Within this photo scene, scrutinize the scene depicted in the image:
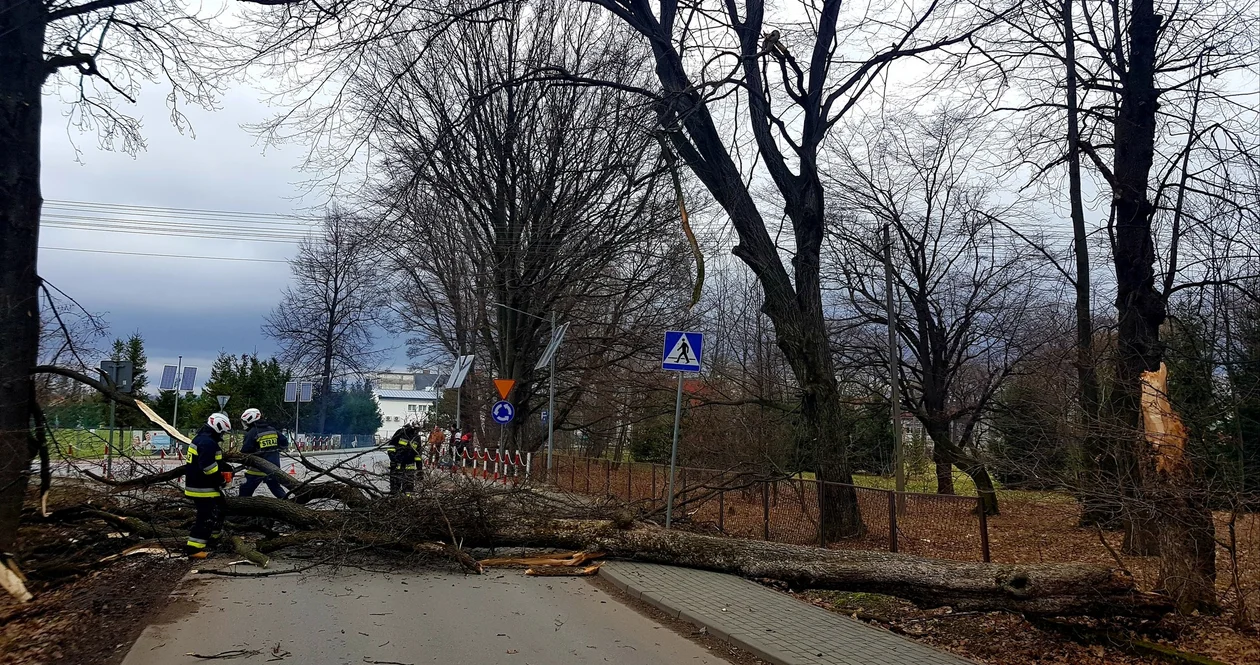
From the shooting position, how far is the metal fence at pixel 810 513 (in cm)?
957

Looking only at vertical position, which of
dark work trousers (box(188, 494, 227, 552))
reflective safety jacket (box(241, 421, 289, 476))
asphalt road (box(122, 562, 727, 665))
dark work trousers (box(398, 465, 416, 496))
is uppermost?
reflective safety jacket (box(241, 421, 289, 476))

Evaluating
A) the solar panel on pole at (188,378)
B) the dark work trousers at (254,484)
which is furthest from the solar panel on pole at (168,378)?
the dark work trousers at (254,484)

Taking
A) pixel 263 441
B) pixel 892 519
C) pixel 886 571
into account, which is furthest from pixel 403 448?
pixel 886 571

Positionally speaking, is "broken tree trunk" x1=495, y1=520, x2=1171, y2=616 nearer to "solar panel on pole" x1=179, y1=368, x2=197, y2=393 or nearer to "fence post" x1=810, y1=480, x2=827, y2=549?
"fence post" x1=810, y1=480, x2=827, y2=549

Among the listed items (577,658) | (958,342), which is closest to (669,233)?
(958,342)

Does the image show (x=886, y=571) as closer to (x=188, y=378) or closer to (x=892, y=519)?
(x=892, y=519)

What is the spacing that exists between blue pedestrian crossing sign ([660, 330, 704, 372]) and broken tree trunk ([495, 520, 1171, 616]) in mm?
Result: 2382

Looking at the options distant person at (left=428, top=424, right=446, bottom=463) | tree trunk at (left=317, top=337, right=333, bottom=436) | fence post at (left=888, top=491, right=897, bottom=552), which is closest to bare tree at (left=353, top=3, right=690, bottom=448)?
distant person at (left=428, top=424, right=446, bottom=463)

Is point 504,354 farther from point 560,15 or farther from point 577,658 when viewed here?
point 577,658

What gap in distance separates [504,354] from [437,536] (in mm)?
17720

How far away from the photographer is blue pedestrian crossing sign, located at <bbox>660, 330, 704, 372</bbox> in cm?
1172

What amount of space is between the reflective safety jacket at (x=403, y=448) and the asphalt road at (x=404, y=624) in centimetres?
466

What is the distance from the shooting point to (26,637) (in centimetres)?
648

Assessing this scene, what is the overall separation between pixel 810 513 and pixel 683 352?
2.95 m
